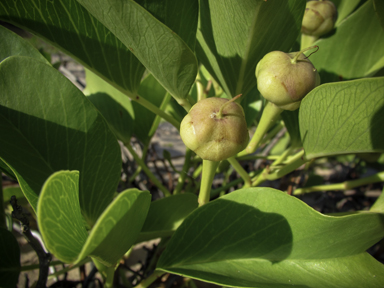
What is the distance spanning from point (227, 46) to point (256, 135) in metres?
0.16

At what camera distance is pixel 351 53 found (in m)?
0.59

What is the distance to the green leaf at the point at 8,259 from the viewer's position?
54 centimetres

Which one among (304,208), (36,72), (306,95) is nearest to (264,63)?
(306,95)

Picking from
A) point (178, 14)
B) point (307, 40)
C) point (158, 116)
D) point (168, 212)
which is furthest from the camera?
point (158, 116)

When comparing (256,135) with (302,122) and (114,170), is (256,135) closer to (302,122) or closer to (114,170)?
(302,122)

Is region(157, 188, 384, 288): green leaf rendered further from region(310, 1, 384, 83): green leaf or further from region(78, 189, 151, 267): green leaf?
region(310, 1, 384, 83): green leaf

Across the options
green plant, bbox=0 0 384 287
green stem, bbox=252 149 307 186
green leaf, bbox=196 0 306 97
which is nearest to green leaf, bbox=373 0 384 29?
green plant, bbox=0 0 384 287

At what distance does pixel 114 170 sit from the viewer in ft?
1.64

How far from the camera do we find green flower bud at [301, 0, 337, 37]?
0.60 metres

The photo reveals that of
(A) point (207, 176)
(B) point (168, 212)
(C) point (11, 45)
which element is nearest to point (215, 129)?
(A) point (207, 176)

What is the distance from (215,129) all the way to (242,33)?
17cm

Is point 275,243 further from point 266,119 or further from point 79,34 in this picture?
point 79,34

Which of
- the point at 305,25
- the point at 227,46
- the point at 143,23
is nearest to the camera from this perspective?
the point at 143,23

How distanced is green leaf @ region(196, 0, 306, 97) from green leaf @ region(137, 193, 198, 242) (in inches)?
8.2
